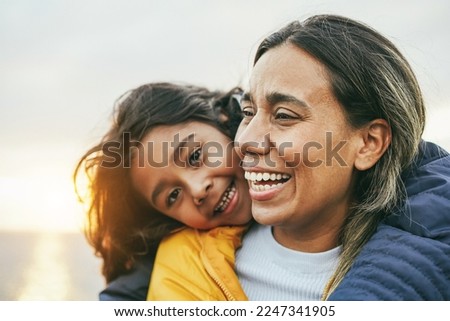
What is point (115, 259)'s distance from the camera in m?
2.25

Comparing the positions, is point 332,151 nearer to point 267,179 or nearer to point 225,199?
point 267,179

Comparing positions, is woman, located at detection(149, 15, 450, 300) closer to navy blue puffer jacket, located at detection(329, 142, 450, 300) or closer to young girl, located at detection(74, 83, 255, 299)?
navy blue puffer jacket, located at detection(329, 142, 450, 300)

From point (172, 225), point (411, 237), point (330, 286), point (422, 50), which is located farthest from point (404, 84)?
point (172, 225)

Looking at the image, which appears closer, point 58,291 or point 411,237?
point 411,237

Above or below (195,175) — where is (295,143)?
above

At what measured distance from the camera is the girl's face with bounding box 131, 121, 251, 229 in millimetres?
1959

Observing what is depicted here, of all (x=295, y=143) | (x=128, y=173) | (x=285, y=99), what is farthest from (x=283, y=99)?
(x=128, y=173)

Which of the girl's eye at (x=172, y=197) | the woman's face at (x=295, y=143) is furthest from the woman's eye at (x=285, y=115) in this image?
the girl's eye at (x=172, y=197)

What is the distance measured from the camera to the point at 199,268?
185cm

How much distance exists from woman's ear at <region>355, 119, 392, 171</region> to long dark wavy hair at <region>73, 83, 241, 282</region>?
0.58 m

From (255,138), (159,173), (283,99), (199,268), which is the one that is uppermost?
(283,99)

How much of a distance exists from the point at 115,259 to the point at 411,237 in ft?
4.31
